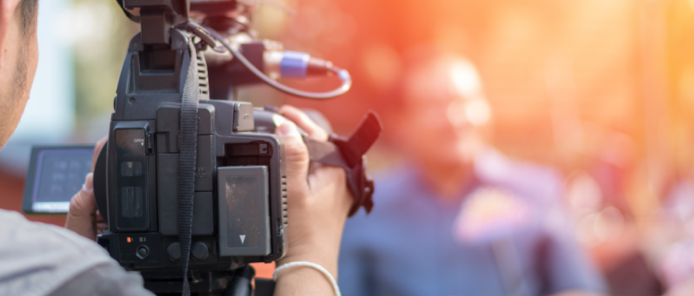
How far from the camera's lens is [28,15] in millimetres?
524

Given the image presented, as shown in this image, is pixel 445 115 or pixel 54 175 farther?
pixel 445 115

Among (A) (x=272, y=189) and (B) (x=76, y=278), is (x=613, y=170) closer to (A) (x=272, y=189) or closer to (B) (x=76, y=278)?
(A) (x=272, y=189)

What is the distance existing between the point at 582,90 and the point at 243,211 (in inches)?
96.6

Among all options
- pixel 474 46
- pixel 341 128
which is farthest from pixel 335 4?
pixel 474 46

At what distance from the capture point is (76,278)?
0.40 m

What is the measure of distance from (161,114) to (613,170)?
2.66 meters

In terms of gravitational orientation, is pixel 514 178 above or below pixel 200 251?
below

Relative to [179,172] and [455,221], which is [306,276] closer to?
[179,172]

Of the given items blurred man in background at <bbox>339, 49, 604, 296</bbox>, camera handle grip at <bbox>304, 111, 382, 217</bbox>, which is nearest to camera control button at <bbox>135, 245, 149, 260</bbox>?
camera handle grip at <bbox>304, 111, 382, 217</bbox>

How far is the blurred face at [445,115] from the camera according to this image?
183 cm

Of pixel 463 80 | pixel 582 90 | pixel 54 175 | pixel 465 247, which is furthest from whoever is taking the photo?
pixel 582 90

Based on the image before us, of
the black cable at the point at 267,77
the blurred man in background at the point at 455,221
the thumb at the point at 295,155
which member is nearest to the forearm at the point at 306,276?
the thumb at the point at 295,155

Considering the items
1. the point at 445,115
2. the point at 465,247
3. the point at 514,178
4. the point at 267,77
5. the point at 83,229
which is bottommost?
the point at 465,247

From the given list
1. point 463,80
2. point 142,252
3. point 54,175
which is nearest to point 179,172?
point 142,252
